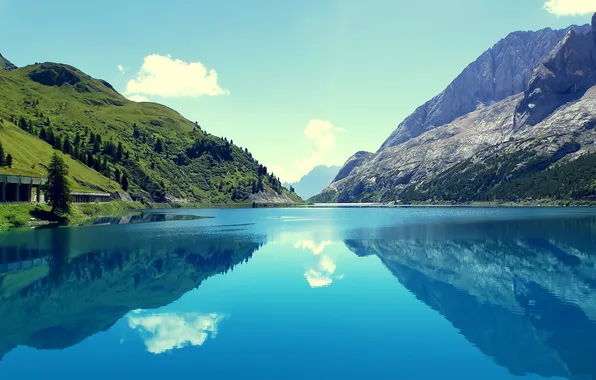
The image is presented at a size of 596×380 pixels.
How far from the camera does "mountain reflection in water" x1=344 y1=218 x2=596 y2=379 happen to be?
87.2ft

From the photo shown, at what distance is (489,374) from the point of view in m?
23.2

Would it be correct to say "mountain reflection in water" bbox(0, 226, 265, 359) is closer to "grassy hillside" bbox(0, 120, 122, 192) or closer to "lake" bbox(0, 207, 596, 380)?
"lake" bbox(0, 207, 596, 380)

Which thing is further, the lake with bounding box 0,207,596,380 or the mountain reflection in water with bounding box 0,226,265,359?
the mountain reflection in water with bounding box 0,226,265,359

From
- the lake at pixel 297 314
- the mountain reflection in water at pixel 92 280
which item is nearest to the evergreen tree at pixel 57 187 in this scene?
the mountain reflection in water at pixel 92 280

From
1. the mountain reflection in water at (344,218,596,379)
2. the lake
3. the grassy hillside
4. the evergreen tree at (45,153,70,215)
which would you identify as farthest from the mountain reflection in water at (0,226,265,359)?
the grassy hillside

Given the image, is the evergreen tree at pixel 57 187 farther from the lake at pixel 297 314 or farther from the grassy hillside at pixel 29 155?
the lake at pixel 297 314

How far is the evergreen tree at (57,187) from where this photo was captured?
119750 mm

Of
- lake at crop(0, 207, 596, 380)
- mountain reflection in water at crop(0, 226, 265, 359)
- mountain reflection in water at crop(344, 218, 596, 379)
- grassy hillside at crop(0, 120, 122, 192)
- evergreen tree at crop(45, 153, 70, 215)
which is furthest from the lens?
grassy hillside at crop(0, 120, 122, 192)

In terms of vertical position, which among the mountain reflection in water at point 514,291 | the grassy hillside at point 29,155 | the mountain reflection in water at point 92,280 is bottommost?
the mountain reflection in water at point 514,291

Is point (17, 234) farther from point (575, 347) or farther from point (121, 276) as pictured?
point (575, 347)

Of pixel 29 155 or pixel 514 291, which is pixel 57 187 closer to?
pixel 29 155

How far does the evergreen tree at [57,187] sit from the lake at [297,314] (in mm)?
56895

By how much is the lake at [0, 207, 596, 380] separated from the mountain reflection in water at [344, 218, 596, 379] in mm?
173

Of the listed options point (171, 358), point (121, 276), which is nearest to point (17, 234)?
point (121, 276)
